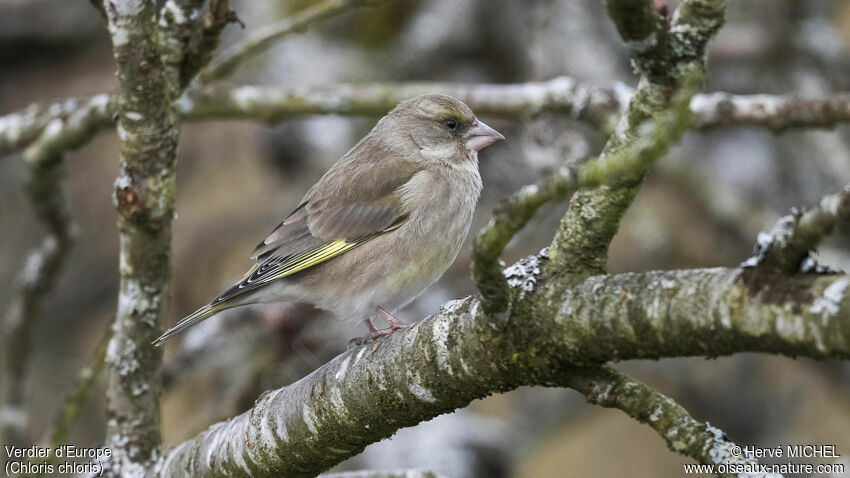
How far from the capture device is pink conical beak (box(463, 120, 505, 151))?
465cm

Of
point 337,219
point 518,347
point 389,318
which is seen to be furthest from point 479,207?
point 518,347

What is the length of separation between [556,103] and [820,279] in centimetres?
325

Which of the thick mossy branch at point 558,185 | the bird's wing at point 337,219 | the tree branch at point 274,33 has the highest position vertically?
the tree branch at point 274,33

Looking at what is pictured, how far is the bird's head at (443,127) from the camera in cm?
466

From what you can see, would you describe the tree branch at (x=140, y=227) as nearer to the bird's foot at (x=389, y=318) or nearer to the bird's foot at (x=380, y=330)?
the bird's foot at (x=380, y=330)

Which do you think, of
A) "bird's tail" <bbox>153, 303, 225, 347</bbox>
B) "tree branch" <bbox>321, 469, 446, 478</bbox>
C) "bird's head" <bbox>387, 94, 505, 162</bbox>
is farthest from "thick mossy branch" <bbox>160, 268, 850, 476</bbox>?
"bird's head" <bbox>387, 94, 505, 162</bbox>

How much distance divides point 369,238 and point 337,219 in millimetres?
203

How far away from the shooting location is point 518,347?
87.2 inches

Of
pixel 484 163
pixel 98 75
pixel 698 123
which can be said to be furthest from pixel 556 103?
pixel 98 75

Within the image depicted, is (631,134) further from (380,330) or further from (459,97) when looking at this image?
(459,97)

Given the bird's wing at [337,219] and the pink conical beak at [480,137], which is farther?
the pink conical beak at [480,137]

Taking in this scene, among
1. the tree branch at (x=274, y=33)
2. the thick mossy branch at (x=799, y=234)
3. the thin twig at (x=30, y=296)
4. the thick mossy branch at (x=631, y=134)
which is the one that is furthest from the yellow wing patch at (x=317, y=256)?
the thick mossy branch at (x=799, y=234)

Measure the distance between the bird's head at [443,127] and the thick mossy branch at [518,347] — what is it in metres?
2.00

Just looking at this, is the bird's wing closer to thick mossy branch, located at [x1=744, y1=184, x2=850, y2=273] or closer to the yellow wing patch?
the yellow wing patch
